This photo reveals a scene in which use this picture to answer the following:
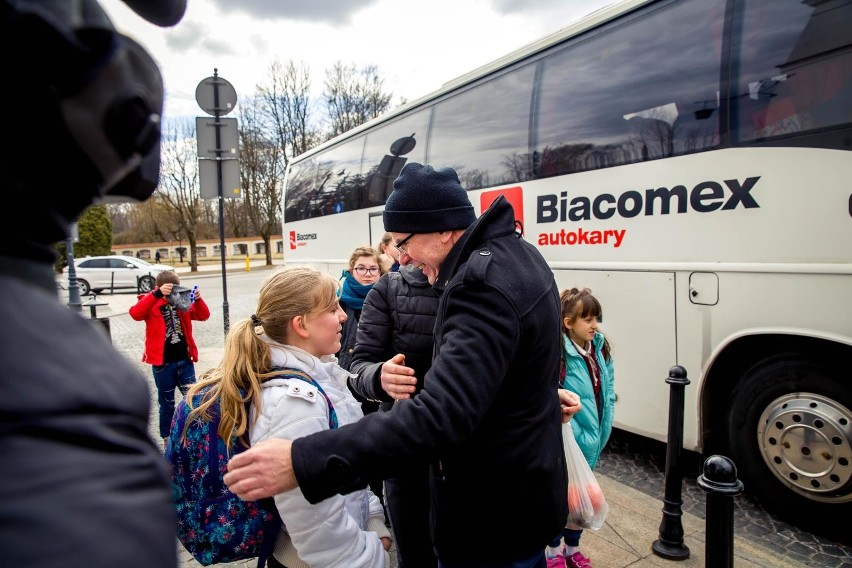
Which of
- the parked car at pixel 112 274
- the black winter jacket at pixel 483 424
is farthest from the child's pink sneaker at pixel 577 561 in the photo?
the parked car at pixel 112 274

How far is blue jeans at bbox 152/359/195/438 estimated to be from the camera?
507cm

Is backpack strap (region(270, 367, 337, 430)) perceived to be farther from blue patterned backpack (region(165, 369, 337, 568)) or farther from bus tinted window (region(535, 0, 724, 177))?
bus tinted window (region(535, 0, 724, 177))

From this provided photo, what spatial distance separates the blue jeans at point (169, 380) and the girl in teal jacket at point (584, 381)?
3699mm

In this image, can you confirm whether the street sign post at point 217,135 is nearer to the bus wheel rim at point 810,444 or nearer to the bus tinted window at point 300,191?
the bus tinted window at point 300,191

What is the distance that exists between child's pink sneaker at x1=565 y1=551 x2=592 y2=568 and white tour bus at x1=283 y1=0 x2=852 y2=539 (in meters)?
1.46

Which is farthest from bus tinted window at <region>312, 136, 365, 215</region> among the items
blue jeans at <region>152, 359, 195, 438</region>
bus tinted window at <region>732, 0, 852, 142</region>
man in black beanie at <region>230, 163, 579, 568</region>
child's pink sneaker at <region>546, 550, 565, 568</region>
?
man in black beanie at <region>230, 163, 579, 568</region>

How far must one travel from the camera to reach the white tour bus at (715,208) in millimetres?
3320

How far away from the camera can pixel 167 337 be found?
511 cm

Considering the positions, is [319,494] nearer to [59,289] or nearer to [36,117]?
[59,289]

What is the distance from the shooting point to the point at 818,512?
3.36m

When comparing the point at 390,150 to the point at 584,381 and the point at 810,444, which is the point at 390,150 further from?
the point at 810,444

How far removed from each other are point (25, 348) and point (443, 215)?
146cm

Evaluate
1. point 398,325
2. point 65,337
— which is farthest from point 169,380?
point 65,337

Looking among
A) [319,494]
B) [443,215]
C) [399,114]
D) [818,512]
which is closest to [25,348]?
[319,494]
